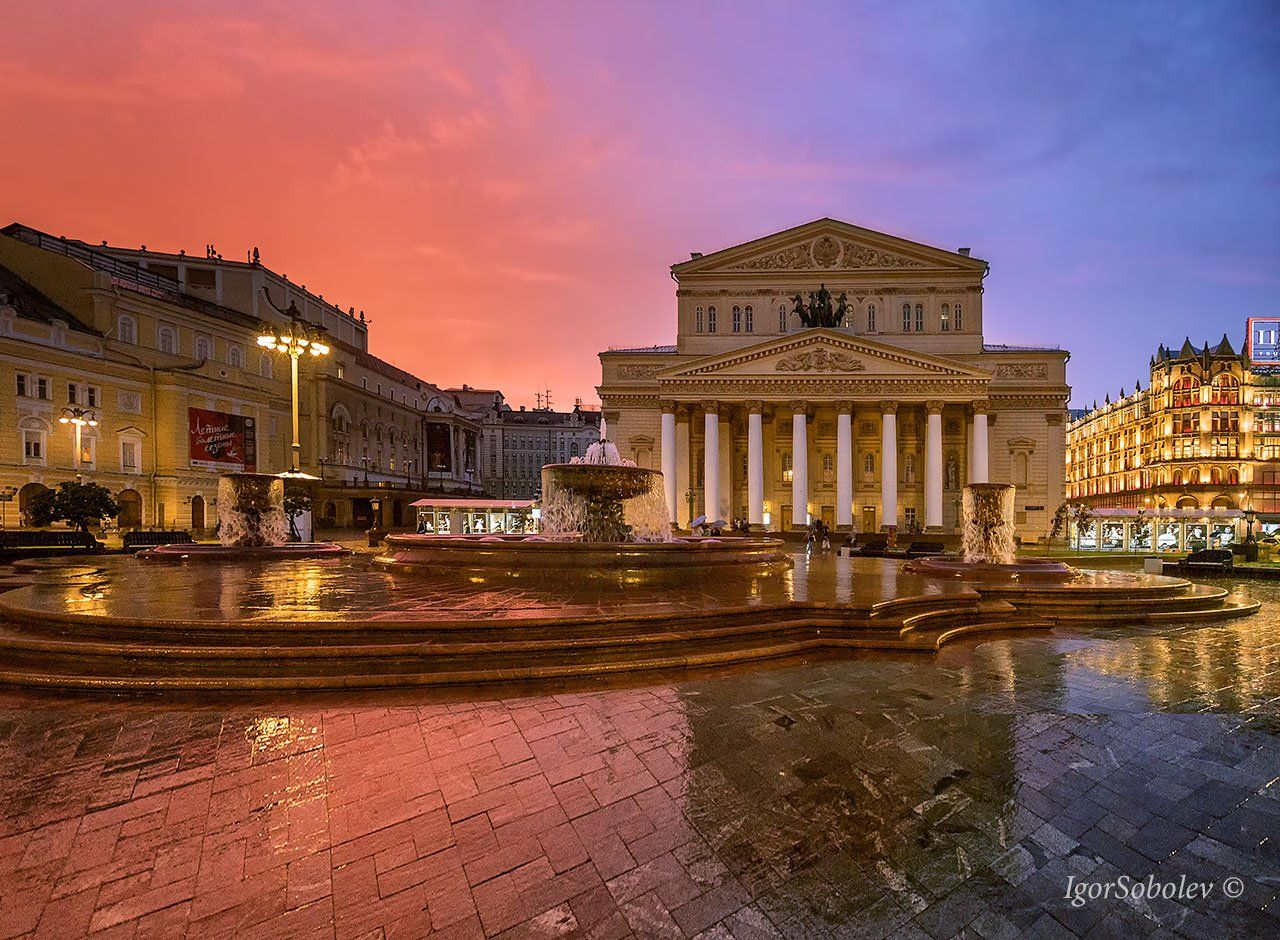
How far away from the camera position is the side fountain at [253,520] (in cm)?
1424

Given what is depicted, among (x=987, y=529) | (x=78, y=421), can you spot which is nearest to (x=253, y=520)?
(x=987, y=529)

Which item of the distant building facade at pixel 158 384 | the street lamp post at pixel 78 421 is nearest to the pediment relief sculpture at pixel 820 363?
the distant building facade at pixel 158 384

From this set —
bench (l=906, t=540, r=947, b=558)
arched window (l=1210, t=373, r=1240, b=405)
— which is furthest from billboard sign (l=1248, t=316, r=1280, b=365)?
bench (l=906, t=540, r=947, b=558)

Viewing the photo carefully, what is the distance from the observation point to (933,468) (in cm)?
4031

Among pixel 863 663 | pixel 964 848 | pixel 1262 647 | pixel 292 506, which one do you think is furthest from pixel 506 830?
pixel 292 506

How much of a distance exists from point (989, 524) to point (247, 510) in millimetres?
17648

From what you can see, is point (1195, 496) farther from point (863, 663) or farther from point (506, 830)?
point (506, 830)

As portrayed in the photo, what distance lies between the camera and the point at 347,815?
11.2 ft

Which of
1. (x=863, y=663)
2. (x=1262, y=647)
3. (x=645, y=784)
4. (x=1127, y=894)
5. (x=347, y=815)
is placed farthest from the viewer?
(x=1262, y=647)

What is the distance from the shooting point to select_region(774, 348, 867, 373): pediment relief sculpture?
4000 cm

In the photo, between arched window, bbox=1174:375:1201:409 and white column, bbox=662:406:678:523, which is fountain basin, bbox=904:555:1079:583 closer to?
white column, bbox=662:406:678:523

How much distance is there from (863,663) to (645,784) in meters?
3.68

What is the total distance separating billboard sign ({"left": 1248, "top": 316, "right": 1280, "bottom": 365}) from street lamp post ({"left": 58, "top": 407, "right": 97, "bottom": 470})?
303ft

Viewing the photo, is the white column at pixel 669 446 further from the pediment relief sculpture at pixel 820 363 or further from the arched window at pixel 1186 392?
the arched window at pixel 1186 392
